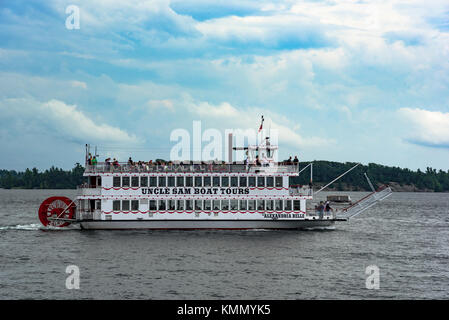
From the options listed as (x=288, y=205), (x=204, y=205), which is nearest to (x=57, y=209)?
(x=204, y=205)

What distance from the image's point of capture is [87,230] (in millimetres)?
45625

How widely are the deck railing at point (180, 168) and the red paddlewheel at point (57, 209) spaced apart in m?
4.17

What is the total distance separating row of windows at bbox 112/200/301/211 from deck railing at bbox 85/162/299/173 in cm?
249

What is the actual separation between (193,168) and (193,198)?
8.33 ft

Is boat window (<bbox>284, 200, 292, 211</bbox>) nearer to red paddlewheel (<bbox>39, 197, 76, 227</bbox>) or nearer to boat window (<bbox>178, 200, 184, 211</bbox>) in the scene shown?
boat window (<bbox>178, 200, 184, 211</bbox>)

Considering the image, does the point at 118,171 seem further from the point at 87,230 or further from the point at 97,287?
the point at 97,287

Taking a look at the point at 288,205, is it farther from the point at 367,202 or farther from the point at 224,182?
→ the point at 367,202

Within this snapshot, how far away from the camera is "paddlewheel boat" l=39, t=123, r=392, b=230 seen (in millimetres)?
44906

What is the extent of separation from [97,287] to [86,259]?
23.0 feet

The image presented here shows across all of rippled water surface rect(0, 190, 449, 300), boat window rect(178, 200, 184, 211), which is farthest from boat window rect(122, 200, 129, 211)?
boat window rect(178, 200, 184, 211)

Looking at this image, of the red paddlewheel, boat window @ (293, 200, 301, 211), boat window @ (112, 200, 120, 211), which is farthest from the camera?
the red paddlewheel

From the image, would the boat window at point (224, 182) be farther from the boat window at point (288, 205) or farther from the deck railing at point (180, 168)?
the boat window at point (288, 205)

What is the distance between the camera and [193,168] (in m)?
45.5
